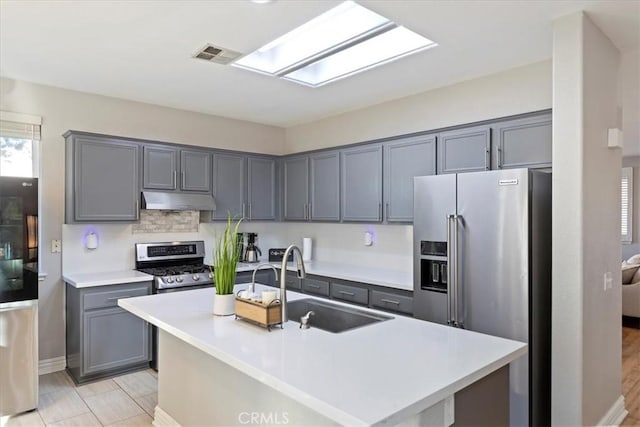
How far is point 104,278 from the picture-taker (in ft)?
12.0

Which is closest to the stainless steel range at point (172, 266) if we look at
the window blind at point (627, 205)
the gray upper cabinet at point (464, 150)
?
the gray upper cabinet at point (464, 150)

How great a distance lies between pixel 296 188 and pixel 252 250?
91 centimetres

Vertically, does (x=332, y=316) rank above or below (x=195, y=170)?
below

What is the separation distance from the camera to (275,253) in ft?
16.4

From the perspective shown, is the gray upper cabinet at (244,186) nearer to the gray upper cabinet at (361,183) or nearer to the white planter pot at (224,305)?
the gray upper cabinet at (361,183)

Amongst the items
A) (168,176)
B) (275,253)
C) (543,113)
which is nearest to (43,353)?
(168,176)

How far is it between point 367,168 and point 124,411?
113 inches

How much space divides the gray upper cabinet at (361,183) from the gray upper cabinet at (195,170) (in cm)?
144

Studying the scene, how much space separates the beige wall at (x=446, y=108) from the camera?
3.18m

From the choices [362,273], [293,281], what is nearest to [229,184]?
[293,281]

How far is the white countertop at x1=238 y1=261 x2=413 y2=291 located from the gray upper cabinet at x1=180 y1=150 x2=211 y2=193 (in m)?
0.97

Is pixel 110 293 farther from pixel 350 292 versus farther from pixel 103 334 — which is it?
pixel 350 292

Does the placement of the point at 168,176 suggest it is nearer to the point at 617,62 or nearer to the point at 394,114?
the point at 394,114

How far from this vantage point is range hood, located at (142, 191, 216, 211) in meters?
3.99
